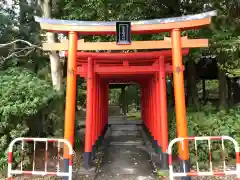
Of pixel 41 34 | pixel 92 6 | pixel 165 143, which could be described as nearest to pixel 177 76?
pixel 165 143

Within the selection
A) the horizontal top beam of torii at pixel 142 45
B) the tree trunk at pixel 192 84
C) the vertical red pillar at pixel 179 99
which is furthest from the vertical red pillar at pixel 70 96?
the tree trunk at pixel 192 84

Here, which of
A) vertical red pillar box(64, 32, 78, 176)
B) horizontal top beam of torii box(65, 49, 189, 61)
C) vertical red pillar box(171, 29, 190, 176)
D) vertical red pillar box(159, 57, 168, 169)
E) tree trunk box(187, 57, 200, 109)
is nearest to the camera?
vertical red pillar box(171, 29, 190, 176)

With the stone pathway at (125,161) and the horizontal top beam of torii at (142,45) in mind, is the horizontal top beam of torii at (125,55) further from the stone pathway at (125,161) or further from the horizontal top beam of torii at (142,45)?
the stone pathway at (125,161)

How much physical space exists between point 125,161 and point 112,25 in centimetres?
427

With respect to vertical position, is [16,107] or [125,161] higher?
[16,107]

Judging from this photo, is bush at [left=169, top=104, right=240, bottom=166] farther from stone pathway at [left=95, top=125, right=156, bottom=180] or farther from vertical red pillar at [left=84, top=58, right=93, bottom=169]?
vertical red pillar at [left=84, top=58, right=93, bottom=169]

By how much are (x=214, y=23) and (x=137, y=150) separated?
5388 millimetres

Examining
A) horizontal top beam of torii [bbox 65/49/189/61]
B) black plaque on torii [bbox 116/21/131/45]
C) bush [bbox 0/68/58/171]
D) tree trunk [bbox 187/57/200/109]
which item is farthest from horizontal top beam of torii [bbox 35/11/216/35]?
tree trunk [bbox 187/57/200/109]

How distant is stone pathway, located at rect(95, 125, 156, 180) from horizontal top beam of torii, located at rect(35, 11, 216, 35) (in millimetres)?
3718

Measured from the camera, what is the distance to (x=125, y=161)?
25.5 ft

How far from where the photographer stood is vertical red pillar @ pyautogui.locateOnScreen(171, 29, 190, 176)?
18.3 feet

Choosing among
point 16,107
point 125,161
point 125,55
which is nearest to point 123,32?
point 125,55

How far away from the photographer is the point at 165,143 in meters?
6.79

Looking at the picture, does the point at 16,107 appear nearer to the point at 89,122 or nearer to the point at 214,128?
the point at 89,122
